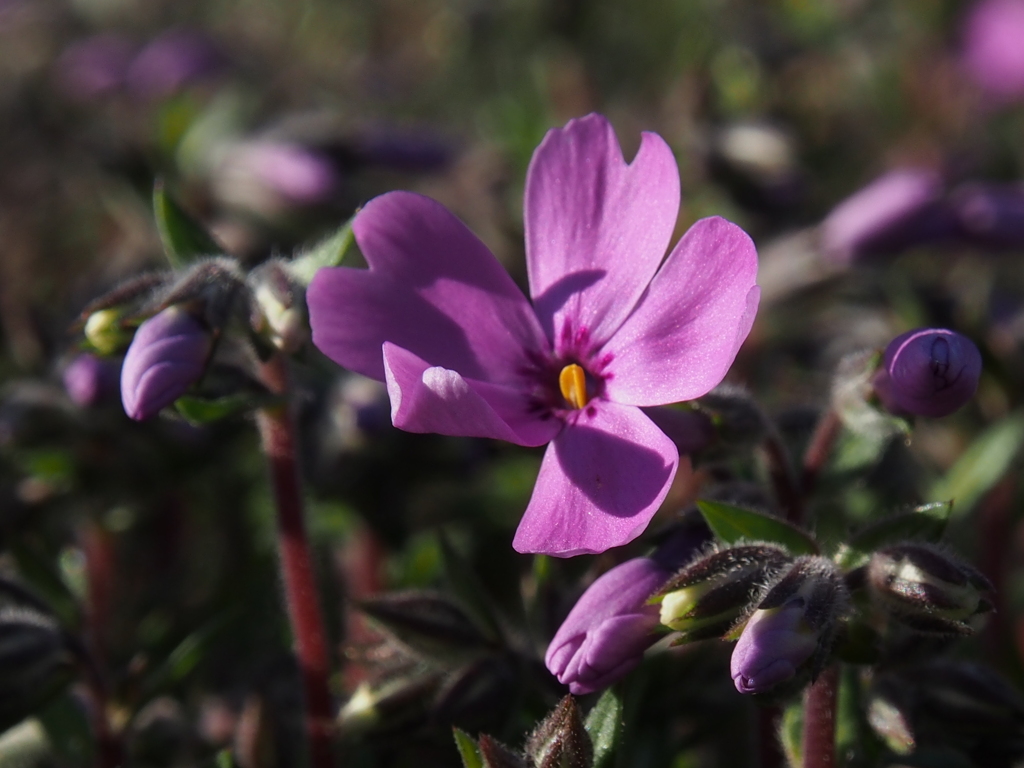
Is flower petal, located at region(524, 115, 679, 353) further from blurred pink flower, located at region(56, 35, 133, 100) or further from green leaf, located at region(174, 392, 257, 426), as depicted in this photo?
blurred pink flower, located at region(56, 35, 133, 100)

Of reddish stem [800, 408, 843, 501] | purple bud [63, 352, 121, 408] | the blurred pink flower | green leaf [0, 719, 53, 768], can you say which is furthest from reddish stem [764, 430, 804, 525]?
the blurred pink flower

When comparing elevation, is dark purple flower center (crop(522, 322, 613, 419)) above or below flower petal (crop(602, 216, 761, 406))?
below

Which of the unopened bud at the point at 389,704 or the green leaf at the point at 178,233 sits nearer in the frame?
the unopened bud at the point at 389,704

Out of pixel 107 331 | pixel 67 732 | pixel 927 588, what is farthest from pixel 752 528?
pixel 67 732

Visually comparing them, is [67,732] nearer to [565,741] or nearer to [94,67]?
[565,741]

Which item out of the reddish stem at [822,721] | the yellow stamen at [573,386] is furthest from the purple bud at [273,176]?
the reddish stem at [822,721]

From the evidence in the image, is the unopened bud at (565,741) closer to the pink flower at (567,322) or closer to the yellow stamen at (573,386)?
the pink flower at (567,322)
